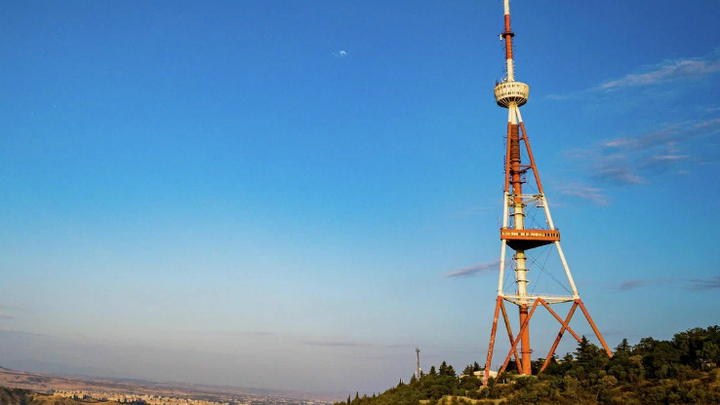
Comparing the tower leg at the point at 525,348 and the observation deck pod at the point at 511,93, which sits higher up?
the observation deck pod at the point at 511,93

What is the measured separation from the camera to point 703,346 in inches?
2341

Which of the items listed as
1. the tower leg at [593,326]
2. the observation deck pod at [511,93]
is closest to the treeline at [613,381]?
the tower leg at [593,326]

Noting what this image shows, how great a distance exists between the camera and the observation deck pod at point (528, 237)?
74500 mm

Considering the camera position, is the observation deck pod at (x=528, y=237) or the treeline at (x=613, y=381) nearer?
the treeline at (x=613, y=381)

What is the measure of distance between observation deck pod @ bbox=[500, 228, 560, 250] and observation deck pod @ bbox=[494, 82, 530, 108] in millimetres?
17996

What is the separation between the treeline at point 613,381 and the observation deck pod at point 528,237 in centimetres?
1216

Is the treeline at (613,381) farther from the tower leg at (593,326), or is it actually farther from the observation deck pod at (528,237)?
the observation deck pod at (528,237)

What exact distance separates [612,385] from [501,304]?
638 inches

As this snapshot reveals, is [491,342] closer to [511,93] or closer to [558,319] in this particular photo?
[558,319]

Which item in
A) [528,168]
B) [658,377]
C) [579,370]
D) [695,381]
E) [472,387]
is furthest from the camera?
[528,168]

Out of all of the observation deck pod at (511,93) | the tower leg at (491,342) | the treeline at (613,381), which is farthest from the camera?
the observation deck pod at (511,93)

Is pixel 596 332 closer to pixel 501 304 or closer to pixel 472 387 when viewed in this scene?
pixel 501 304

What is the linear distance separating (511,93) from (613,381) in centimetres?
3789

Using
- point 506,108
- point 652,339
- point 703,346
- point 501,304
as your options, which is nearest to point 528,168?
point 506,108
